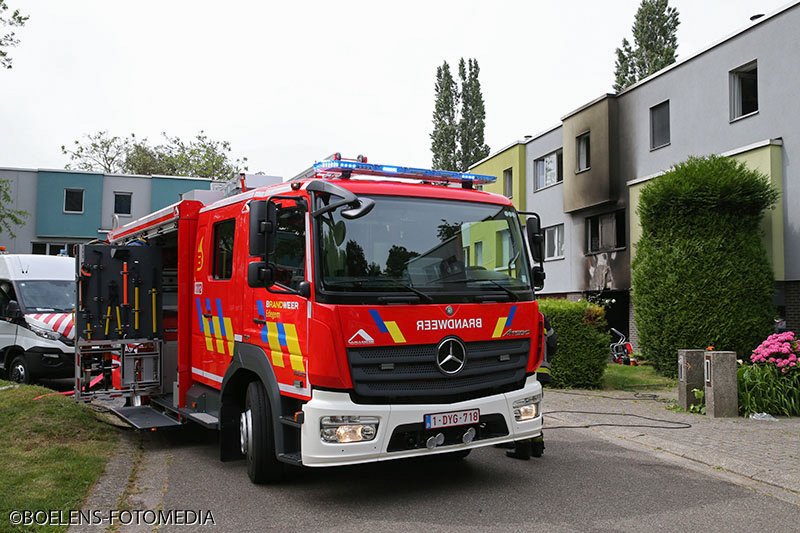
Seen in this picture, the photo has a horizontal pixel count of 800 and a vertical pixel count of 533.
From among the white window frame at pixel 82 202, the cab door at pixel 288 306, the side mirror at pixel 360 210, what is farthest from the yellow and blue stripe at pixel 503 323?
the white window frame at pixel 82 202

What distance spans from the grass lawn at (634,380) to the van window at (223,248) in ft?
27.8

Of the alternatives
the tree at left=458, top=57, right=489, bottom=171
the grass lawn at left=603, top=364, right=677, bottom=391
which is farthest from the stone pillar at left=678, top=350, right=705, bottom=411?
the tree at left=458, top=57, right=489, bottom=171

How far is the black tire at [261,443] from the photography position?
6.04 metres

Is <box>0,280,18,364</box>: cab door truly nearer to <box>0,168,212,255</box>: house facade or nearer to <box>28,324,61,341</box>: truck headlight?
<box>28,324,61,341</box>: truck headlight

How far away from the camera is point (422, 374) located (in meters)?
5.53

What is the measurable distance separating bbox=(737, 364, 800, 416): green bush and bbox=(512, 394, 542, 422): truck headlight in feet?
16.9

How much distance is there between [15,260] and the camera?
13.4 meters

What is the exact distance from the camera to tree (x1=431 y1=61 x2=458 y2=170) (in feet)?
155

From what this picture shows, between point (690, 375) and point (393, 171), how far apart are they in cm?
644

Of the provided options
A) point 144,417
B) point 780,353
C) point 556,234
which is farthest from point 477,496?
point 556,234

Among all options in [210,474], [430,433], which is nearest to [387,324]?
[430,433]

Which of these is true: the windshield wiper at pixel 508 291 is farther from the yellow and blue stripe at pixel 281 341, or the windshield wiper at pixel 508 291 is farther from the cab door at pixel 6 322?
the cab door at pixel 6 322

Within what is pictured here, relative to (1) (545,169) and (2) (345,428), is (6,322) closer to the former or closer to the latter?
(2) (345,428)

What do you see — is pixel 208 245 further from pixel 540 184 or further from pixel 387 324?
pixel 540 184
